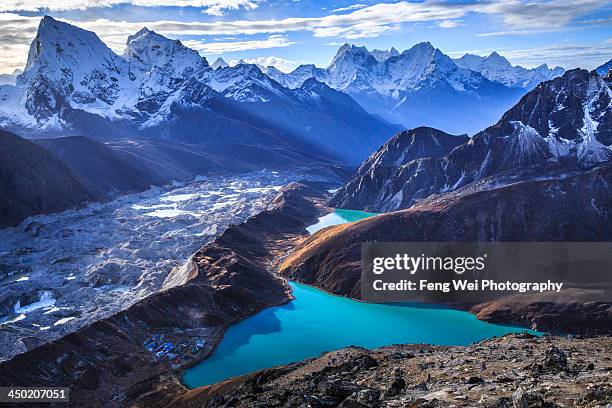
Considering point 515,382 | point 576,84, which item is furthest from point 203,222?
point 515,382

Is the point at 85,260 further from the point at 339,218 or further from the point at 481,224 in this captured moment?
the point at 481,224

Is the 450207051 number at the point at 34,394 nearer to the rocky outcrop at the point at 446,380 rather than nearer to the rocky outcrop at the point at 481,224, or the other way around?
the rocky outcrop at the point at 446,380

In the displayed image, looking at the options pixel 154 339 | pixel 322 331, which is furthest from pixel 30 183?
pixel 322 331

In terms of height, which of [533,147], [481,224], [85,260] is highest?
[533,147]

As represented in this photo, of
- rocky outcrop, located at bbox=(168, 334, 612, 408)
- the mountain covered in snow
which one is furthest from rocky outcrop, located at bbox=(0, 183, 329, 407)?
the mountain covered in snow

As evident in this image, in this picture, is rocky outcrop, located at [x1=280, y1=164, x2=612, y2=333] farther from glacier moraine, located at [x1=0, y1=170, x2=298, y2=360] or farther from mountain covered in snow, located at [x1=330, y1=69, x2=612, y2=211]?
mountain covered in snow, located at [x1=330, y1=69, x2=612, y2=211]

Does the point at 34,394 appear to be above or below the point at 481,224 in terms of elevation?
below
